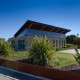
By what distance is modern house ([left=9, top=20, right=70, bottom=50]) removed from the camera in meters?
43.2

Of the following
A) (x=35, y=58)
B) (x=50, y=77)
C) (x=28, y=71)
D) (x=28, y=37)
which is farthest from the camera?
(x=28, y=37)

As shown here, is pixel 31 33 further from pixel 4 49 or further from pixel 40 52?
pixel 40 52

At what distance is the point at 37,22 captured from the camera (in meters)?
43.7

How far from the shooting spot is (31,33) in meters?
43.9

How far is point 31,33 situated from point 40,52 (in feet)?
91.5

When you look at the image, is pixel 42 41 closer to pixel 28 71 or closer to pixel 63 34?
pixel 28 71

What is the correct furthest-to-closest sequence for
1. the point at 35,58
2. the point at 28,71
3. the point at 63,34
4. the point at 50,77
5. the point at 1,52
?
the point at 63,34
the point at 1,52
the point at 35,58
the point at 28,71
the point at 50,77

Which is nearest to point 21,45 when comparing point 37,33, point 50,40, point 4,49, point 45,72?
point 37,33

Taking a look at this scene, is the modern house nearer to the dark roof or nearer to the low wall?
the dark roof

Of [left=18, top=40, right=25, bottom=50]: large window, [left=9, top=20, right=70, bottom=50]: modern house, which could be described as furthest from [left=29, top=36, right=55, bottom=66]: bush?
[left=18, top=40, right=25, bottom=50]: large window

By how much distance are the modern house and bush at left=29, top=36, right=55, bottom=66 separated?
22.6 m

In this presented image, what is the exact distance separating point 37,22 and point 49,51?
27910 millimetres

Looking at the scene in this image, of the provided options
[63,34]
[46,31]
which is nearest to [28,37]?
[46,31]

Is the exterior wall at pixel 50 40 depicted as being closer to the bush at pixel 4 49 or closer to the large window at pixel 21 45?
the large window at pixel 21 45
